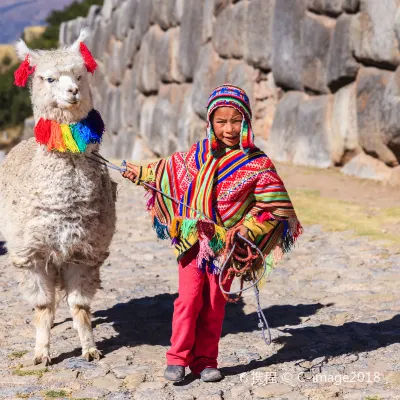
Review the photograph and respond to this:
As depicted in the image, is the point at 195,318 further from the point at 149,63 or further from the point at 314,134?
the point at 149,63

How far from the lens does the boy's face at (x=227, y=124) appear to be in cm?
349

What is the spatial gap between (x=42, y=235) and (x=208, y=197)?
93 cm

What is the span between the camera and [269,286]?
5.59 meters

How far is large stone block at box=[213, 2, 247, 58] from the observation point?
13070mm

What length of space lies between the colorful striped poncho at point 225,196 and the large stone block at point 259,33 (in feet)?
29.1

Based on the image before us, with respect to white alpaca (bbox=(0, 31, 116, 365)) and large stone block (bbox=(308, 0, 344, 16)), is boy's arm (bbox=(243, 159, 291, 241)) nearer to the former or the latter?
white alpaca (bbox=(0, 31, 116, 365))

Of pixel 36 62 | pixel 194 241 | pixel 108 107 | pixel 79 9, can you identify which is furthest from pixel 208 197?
pixel 79 9

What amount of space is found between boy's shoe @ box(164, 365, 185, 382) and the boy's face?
3.53 ft

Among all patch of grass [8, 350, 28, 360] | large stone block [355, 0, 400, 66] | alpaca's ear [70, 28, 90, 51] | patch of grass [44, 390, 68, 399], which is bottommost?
patch of grass [8, 350, 28, 360]

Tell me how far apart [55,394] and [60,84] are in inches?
59.3

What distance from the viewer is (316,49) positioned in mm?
10805

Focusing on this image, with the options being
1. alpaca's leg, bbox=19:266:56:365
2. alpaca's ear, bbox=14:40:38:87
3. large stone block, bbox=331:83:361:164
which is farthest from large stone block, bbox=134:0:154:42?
alpaca's leg, bbox=19:266:56:365

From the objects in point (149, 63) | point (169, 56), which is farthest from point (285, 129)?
point (149, 63)

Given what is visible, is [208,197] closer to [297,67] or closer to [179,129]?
[297,67]
